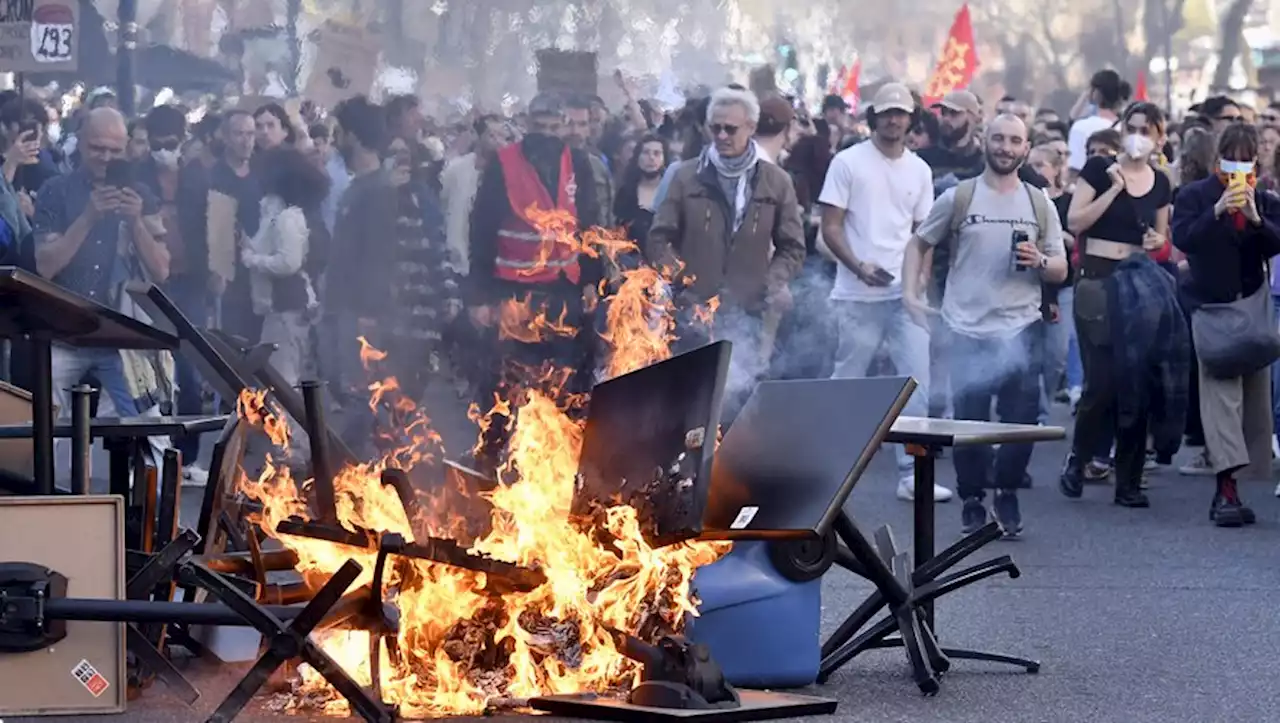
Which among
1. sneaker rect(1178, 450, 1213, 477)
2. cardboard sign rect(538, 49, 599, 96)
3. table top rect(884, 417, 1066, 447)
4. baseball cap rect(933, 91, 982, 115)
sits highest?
cardboard sign rect(538, 49, 599, 96)

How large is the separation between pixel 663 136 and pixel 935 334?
7.62 feet

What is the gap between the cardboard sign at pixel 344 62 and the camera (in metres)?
8.37

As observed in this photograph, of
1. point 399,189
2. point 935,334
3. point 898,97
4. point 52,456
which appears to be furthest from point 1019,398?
point 52,456

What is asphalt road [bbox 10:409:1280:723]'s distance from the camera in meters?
6.27

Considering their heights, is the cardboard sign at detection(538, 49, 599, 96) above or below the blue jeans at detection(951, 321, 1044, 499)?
above

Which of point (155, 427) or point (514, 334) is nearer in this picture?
point (155, 427)

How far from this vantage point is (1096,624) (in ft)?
25.2

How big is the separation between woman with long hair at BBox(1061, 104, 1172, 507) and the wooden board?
6320 millimetres

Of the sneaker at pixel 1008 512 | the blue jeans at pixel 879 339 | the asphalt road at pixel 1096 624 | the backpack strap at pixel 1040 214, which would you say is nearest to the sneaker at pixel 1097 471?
the asphalt road at pixel 1096 624

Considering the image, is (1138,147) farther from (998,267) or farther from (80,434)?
(80,434)

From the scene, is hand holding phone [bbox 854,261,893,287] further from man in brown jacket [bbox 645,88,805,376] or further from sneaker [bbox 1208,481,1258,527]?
sneaker [bbox 1208,481,1258,527]

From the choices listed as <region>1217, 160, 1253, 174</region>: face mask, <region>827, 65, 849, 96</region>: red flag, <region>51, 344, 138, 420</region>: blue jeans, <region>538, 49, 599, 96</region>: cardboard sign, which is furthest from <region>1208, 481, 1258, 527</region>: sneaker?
<region>827, 65, 849, 96</region>: red flag

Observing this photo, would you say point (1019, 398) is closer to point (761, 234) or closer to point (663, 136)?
point (761, 234)

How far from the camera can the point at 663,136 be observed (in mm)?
12320
